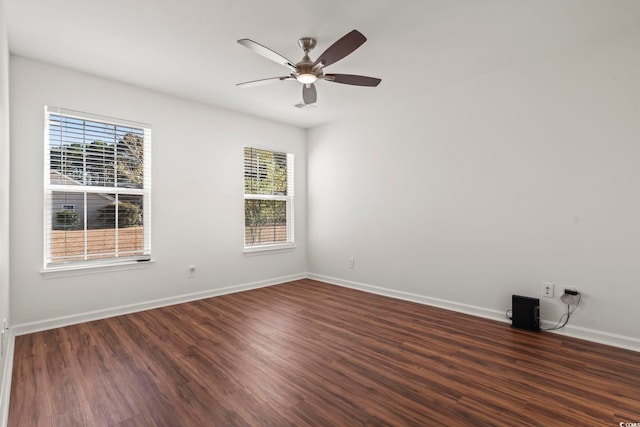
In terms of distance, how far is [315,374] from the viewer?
2199 mm

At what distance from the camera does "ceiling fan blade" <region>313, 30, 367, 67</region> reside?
210 cm

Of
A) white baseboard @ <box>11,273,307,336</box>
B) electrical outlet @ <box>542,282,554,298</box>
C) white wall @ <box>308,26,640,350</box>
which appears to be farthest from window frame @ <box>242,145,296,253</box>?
electrical outlet @ <box>542,282,554,298</box>

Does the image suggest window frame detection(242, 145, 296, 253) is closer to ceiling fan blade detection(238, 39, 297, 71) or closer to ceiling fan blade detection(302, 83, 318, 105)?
ceiling fan blade detection(302, 83, 318, 105)

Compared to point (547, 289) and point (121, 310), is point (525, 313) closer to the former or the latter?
point (547, 289)

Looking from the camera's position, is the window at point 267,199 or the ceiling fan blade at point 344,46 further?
the window at point 267,199

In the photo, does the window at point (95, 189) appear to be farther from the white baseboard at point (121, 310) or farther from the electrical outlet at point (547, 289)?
the electrical outlet at point (547, 289)

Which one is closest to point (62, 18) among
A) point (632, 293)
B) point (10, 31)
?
point (10, 31)

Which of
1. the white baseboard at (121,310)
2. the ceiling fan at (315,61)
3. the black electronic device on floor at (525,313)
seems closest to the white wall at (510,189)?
the black electronic device on floor at (525,313)

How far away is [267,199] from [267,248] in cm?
Result: 78

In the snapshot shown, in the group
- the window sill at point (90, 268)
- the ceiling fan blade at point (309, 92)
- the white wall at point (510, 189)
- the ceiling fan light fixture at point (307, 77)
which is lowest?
the window sill at point (90, 268)

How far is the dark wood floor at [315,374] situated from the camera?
Answer: 1762 mm

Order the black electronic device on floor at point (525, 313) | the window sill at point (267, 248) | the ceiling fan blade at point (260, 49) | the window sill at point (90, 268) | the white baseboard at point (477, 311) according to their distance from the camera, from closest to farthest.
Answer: the ceiling fan blade at point (260, 49) → the white baseboard at point (477, 311) → the black electronic device on floor at point (525, 313) → the window sill at point (90, 268) → the window sill at point (267, 248)

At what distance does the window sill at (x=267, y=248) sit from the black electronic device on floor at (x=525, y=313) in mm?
3243

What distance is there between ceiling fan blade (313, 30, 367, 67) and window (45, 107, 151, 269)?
2.51 meters
